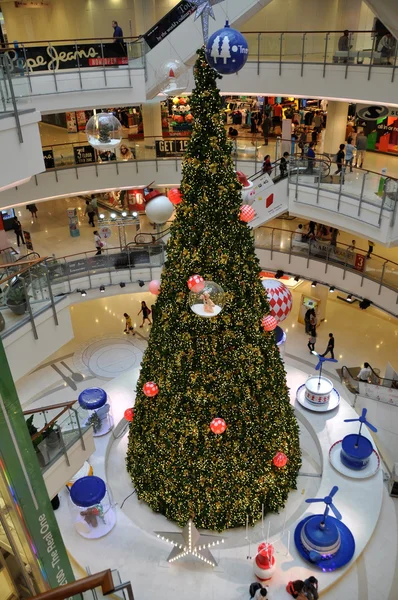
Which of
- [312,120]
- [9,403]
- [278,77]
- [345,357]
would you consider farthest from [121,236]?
[9,403]

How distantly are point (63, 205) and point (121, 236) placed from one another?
735 cm

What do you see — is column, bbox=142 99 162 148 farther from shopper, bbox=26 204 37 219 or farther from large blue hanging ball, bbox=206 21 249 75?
large blue hanging ball, bbox=206 21 249 75

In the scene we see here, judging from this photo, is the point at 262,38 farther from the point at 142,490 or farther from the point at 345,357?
the point at 142,490

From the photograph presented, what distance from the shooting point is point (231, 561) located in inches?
357

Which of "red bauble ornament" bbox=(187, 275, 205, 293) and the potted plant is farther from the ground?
"red bauble ornament" bbox=(187, 275, 205, 293)

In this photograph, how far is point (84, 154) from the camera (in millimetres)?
17125

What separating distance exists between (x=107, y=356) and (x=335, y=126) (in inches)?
452

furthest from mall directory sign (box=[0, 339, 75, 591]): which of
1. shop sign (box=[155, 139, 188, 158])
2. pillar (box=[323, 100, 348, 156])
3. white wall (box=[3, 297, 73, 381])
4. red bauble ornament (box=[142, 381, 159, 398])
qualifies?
pillar (box=[323, 100, 348, 156])

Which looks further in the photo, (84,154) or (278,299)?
(84,154)

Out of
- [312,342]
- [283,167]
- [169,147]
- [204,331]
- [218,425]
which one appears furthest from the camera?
[169,147]

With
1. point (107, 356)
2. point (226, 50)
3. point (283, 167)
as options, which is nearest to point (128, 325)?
point (107, 356)

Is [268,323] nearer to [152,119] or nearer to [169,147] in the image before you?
[169,147]

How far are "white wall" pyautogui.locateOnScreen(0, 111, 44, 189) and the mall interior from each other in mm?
27

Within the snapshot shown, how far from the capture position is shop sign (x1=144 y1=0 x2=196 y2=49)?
12.9m
